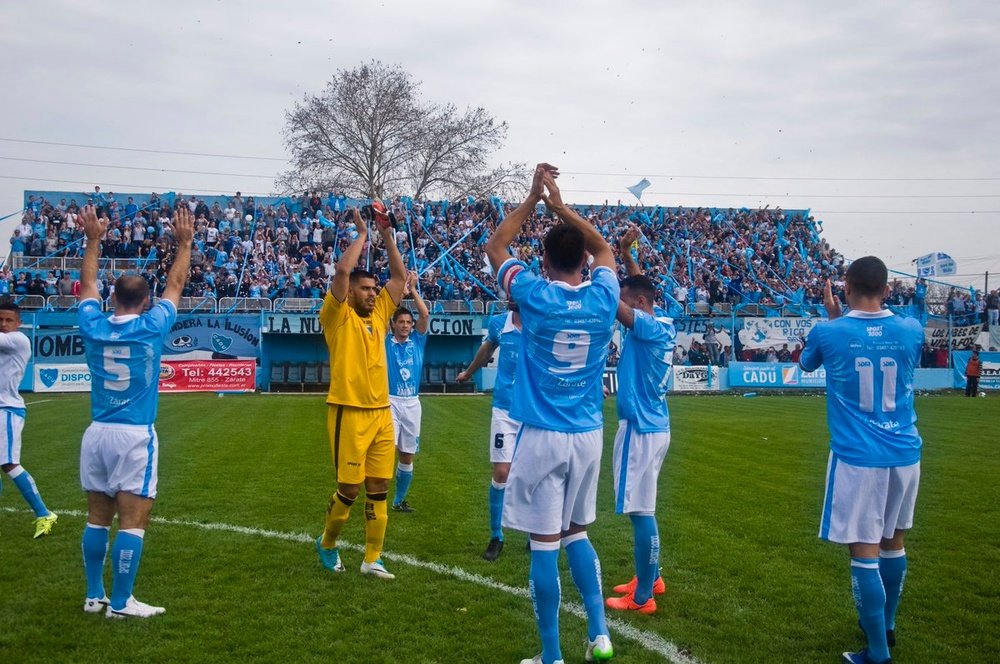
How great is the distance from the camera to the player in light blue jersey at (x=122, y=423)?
5383 millimetres

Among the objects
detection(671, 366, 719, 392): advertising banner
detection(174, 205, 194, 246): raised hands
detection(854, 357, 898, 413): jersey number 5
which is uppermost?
detection(174, 205, 194, 246): raised hands

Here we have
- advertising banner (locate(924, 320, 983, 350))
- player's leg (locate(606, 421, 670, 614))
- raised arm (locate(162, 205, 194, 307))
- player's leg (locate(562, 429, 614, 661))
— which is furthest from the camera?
advertising banner (locate(924, 320, 983, 350))

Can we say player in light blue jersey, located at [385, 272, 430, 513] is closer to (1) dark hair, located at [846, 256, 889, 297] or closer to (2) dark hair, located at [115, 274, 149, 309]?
(2) dark hair, located at [115, 274, 149, 309]

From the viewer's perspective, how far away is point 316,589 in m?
6.20

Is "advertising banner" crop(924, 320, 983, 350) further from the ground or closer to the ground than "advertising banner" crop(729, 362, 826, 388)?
further from the ground

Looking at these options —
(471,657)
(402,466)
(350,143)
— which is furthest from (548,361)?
(350,143)

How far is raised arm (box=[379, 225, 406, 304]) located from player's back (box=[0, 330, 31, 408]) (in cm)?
388

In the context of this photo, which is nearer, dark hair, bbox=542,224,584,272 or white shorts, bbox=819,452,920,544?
dark hair, bbox=542,224,584,272

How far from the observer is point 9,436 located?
311 inches

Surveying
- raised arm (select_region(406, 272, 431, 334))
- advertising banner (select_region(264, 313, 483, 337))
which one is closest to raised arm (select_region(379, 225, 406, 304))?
raised arm (select_region(406, 272, 431, 334))

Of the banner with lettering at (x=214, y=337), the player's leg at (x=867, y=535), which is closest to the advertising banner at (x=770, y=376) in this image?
the banner with lettering at (x=214, y=337)

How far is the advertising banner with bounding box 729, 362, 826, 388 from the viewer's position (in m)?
31.2

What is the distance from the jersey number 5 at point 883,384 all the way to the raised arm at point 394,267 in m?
3.30

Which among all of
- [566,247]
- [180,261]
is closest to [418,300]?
[180,261]
